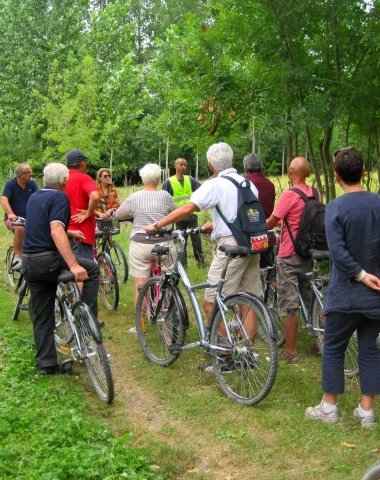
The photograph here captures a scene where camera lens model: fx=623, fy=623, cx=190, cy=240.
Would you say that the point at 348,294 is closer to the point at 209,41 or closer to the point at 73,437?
the point at 73,437

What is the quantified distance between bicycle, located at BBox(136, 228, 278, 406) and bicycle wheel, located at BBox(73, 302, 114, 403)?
33.4 inches

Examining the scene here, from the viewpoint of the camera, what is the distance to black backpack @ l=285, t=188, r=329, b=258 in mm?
5801

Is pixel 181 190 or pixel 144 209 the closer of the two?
pixel 144 209

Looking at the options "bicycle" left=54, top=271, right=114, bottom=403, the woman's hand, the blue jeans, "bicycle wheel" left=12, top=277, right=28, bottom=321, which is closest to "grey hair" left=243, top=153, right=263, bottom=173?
"bicycle" left=54, top=271, right=114, bottom=403

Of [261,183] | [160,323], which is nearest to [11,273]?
[160,323]

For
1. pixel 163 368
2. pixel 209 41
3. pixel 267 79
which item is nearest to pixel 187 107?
pixel 209 41

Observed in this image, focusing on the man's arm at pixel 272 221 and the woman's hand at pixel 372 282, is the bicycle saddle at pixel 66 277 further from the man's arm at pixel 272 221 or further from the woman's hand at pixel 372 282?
the woman's hand at pixel 372 282

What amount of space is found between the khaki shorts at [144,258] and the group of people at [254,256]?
0.01 m

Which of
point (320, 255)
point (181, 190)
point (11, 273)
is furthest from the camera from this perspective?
point (181, 190)

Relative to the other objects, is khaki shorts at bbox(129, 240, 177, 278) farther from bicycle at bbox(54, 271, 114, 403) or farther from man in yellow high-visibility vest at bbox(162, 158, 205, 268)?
man in yellow high-visibility vest at bbox(162, 158, 205, 268)

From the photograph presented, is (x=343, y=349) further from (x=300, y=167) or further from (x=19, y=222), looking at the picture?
(x=19, y=222)

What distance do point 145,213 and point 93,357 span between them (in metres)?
2.08

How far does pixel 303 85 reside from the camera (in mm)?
7148

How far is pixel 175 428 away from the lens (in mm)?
4703
